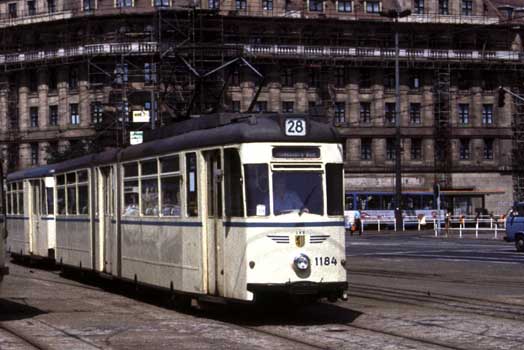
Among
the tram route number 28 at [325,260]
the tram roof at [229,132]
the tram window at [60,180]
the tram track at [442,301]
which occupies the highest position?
the tram roof at [229,132]

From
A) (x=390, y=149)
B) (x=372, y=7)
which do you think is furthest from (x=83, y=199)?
(x=372, y=7)

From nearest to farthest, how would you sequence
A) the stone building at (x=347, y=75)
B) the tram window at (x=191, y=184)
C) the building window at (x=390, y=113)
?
the tram window at (x=191, y=184), the stone building at (x=347, y=75), the building window at (x=390, y=113)

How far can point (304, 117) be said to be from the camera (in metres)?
15.3

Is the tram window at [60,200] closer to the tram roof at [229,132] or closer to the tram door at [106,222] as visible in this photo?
the tram door at [106,222]

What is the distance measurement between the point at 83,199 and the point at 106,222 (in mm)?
2105

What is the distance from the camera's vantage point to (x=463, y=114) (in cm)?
9088

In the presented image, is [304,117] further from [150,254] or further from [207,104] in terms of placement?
[207,104]

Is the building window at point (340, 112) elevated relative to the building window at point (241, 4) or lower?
lower

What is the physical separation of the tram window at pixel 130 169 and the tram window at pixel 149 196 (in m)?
0.38

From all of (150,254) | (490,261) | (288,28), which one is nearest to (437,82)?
(288,28)

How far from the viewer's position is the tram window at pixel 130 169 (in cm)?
1878

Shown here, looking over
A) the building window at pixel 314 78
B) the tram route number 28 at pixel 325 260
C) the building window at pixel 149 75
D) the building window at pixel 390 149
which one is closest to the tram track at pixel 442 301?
the tram route number 28 at pixel 325 260

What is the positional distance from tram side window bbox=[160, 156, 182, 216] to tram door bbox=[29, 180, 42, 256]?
11.0 metres

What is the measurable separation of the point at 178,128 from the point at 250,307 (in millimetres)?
2948
